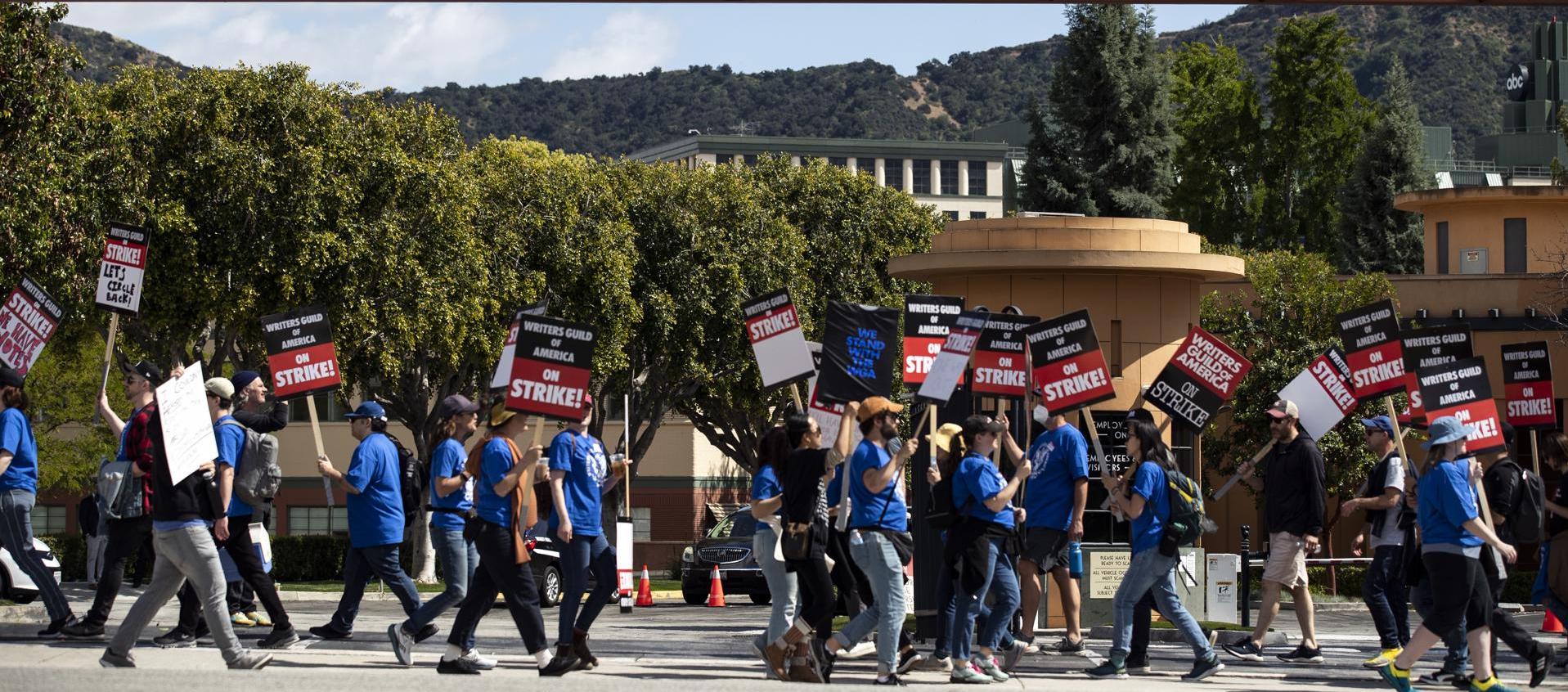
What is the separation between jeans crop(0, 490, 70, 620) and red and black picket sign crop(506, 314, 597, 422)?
3.65 meters

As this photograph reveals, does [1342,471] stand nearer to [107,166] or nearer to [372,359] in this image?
[372,359]

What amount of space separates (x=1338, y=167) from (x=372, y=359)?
39.6 metres

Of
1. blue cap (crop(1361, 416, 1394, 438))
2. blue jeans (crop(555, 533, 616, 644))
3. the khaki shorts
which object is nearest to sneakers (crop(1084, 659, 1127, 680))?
the khaki shorts

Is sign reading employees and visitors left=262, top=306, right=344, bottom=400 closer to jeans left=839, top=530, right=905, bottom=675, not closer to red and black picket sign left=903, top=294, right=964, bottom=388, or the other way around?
red and black picket sign left=903, top=294, right=964, bottom=388

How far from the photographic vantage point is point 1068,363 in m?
14.3

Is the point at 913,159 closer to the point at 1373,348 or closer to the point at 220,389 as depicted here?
the point at 1373,348

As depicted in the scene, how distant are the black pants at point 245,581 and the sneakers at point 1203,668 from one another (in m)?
5.94

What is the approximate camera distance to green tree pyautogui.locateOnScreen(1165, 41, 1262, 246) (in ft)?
201

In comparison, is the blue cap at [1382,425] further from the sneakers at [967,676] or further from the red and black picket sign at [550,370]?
the red and black picket sign at [550,370]

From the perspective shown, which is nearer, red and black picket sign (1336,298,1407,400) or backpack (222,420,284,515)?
backpack (222,420,284,515)

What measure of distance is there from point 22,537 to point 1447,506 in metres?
9.16

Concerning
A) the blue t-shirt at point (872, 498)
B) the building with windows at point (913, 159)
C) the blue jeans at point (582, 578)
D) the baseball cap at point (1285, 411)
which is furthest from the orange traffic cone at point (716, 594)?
the building with windows at point (913, 159)

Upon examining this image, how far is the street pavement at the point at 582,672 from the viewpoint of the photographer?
36.1ft

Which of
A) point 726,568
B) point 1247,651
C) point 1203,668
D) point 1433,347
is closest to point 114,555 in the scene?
point 1203,668
